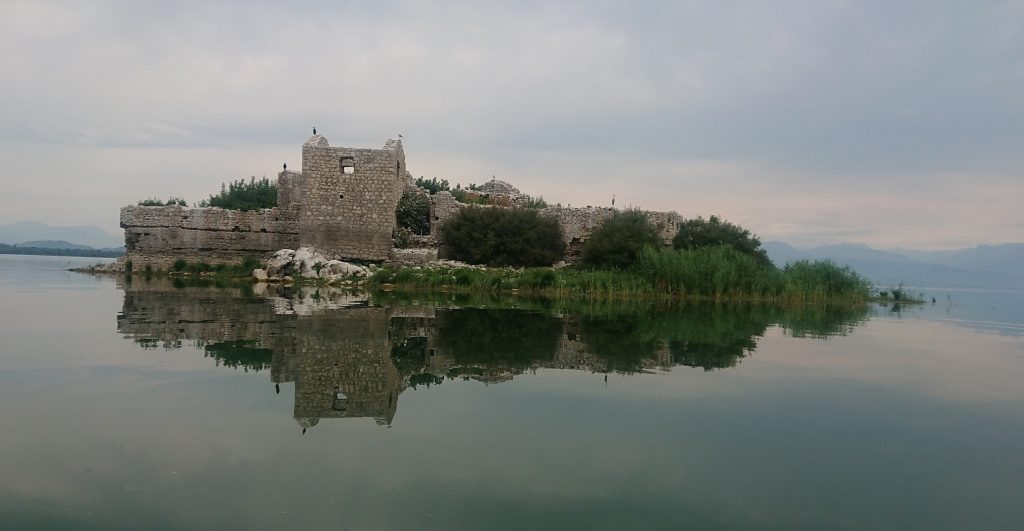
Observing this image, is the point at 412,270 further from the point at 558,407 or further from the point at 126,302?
the point at 558,407

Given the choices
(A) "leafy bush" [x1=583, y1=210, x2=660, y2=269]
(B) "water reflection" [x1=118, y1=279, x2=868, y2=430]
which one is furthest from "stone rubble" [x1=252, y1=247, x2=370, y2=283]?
(A) "leafy bush" [x1=583, y1=210, x2=660, y2=269]

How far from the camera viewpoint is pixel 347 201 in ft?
70.8

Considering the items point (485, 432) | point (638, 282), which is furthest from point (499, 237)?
point (485, 432)

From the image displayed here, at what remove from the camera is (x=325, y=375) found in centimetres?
551

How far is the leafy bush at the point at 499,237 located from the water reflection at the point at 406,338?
24.7 ft

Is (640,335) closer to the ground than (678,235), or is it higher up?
closer to the ground

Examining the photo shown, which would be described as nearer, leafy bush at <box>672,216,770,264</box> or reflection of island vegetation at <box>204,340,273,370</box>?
reflection of island vegetation at <box>204,340,273,370</box>

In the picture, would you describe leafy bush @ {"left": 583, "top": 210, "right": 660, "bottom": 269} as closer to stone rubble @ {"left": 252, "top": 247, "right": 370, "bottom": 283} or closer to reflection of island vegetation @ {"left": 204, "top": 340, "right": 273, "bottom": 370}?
stone rubble @ {"left": 252, "top": 247, "right": 370, "bottom": 283}

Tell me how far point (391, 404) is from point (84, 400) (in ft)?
6.93

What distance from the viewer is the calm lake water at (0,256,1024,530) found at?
2.99 metres

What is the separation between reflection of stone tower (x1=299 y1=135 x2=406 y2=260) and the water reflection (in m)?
7.38

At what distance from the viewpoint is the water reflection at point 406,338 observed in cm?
556

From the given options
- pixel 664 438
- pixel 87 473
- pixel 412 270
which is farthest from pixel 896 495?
pixel 412 270

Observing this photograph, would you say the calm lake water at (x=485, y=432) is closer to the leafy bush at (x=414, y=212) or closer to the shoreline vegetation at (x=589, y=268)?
the shoreline vegetation at (x=589, y=268)
